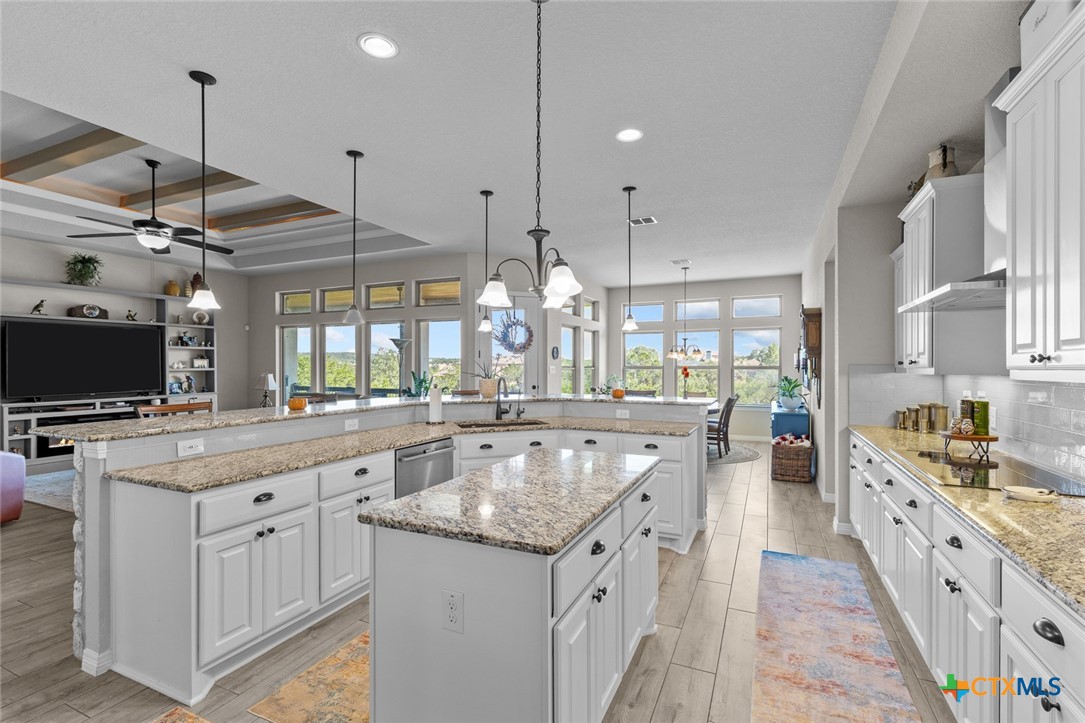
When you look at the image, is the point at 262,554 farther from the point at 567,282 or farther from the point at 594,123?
the point at 594,123

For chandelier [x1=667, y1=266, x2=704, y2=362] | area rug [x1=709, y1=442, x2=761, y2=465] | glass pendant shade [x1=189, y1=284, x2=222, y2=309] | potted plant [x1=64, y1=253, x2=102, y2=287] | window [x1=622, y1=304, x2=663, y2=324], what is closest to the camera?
glass pendant shade [x1=189, y1=284, x2=222, y2=309]

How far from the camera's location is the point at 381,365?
810cm

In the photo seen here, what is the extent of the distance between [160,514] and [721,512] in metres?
4.25

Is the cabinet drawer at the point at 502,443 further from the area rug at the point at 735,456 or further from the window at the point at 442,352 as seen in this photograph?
the area rug at the point at 735,456

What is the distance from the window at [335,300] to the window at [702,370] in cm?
603

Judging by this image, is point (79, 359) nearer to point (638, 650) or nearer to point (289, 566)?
point (289, 566)

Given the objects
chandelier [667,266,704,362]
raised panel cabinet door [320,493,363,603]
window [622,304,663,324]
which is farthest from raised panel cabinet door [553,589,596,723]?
window [622,304,663,324]

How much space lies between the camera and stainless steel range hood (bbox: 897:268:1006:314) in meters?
2.19

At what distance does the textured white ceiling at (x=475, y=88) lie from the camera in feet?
7.23

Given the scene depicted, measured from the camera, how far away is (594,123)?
3.17 meters

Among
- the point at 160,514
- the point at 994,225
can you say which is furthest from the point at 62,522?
the point at 994,225

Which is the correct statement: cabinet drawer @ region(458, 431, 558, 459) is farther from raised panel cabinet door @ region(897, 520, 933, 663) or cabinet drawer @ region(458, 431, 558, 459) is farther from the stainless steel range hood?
the stainless steel range hood

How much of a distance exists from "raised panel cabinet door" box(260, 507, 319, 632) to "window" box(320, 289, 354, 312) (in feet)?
21.1

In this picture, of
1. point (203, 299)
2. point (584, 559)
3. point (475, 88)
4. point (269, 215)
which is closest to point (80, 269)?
point (269, 215)
